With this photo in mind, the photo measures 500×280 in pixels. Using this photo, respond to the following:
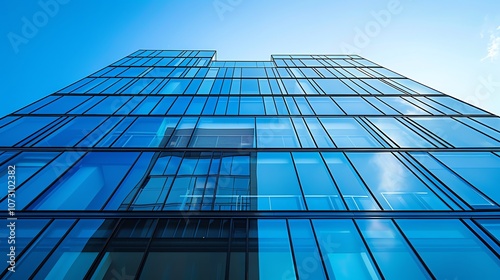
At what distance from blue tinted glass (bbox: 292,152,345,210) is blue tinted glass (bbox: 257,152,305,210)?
274mm

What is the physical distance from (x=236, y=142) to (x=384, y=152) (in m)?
6.58

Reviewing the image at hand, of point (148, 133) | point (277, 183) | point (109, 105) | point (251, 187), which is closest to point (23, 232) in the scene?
point (148, 133)

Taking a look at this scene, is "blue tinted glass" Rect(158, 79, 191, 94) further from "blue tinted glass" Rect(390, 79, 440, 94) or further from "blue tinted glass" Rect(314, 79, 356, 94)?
"blue tinted glass" Rect(390, 79, 440, 94)

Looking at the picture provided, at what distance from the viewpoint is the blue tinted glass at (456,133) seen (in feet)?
39.3

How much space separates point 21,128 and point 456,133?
21.6 m

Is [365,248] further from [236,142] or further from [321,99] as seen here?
[321,99]

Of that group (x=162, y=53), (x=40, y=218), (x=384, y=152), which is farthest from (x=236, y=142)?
(x=162, y=53)

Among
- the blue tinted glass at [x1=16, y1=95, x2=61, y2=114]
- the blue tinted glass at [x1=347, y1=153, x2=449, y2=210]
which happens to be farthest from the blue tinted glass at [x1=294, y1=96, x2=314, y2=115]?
the blue tinted glass at [x1=16, y1=95, x2=61, y2=114]

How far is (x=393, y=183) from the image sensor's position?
378 inches

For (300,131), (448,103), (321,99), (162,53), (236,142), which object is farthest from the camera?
(162,53)

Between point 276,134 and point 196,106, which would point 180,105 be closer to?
point 196,106

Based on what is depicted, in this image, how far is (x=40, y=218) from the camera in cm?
812

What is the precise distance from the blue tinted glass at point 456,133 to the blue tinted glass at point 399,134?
112 centimetres

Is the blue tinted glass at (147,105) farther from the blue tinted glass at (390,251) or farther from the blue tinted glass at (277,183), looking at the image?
the blue tinted glass at (390,251)
